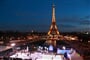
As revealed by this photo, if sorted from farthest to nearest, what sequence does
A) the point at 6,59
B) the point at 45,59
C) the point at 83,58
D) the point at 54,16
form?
the point at 54,16 < the point at 83,58 < the point at 45,59 < the point at 6,59

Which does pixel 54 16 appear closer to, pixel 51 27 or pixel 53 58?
pixel 51 27

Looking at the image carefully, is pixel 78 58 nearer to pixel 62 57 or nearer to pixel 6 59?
pixel 62 57

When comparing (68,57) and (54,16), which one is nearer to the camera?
A: (68,57)

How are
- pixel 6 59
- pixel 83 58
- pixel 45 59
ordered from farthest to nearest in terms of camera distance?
pixel 83 58, pixel 45 59, pixel 6 59

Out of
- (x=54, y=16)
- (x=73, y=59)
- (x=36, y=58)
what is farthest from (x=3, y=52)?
(x=54, y=16)

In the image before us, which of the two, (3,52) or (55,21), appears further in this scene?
(55,21)

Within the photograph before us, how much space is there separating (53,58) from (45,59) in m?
0.29

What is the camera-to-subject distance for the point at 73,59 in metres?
10.4

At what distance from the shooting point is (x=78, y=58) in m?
10.7

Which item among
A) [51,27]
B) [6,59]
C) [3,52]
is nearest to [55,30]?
[51,27]

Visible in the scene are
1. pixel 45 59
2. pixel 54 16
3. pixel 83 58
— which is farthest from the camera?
pixel 54 16

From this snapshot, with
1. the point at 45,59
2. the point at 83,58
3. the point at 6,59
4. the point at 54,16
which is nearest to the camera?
the point at 6,59

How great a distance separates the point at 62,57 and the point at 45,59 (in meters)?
0.65

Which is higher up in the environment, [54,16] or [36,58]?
[54,16]
